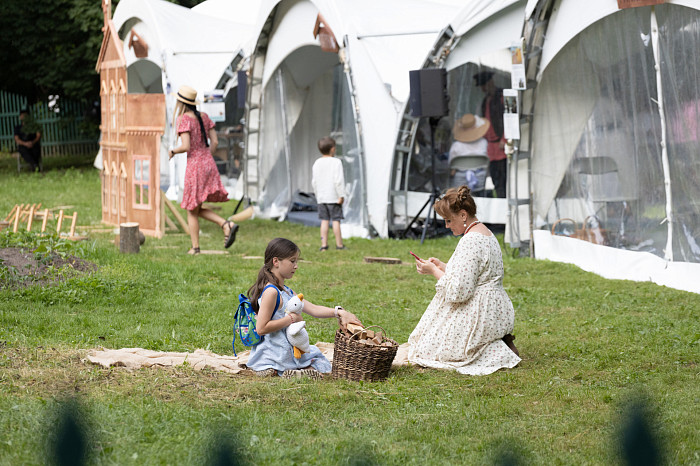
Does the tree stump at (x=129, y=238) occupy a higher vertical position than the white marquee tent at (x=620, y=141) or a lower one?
lower

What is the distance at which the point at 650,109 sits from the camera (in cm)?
873

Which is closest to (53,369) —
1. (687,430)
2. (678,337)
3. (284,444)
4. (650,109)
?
(284,444)

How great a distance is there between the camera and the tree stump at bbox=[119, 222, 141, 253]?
32.7 ft

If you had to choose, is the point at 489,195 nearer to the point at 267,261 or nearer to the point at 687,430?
the point at 267,261

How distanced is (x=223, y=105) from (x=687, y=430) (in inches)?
538


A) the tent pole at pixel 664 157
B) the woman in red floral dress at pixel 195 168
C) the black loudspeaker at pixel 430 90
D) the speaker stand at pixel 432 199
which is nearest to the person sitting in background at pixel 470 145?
the speaker stand at pixel 432 199

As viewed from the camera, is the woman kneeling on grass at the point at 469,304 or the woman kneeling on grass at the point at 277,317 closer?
the woman kneeling on grass at the point at 277,317

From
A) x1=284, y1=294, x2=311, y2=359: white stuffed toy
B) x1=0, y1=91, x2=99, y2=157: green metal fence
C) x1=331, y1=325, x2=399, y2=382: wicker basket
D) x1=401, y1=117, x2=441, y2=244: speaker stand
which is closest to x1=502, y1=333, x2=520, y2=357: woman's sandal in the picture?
x1=331, y1=325, x2=399, y2=382: wicker basket

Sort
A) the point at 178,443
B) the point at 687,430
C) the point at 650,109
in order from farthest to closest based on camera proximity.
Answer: the point at 650,109, the point at 687,430, the point at 178,443

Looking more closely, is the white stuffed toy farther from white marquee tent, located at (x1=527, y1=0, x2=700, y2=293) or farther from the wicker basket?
white marquee tent, located at (x1=527, y1=0, x2=700, y2=293)

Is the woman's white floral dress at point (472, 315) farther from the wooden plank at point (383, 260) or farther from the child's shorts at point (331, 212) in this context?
the child's shorts at point (331, 212)

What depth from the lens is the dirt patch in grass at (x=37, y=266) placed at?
766cm

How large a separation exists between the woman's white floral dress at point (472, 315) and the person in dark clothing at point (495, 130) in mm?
6449

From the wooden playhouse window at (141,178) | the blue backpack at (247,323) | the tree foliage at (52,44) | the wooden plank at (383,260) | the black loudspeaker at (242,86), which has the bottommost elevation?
the wooden plank at (383,260)
